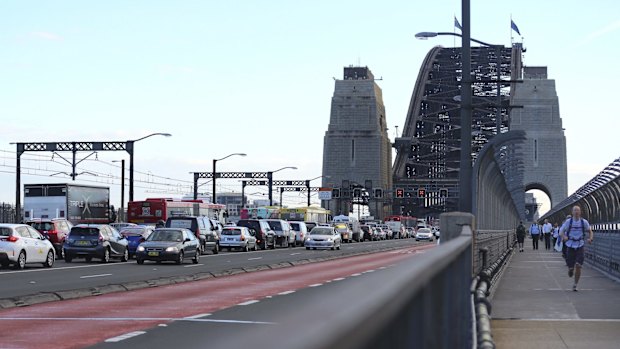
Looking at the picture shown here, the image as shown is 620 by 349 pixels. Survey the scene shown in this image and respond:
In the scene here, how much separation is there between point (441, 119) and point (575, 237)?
160 meters

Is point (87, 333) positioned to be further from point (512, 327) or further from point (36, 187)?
point (36, 187)

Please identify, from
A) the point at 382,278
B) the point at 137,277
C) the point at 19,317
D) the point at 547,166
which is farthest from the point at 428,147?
the point at 382,278

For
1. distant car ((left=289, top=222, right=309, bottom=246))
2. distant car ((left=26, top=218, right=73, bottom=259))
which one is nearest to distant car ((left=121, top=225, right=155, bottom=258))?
distant car ((left=26, top=218, right=73, bottom=259))

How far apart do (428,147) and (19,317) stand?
170 m

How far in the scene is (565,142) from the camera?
492 feet

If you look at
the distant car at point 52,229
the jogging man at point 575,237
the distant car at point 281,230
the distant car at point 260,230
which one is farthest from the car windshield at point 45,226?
the jogging man at point 575,237

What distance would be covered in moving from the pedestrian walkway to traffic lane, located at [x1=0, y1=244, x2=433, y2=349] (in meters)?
1.94

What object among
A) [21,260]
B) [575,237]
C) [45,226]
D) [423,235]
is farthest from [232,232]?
[423,235]

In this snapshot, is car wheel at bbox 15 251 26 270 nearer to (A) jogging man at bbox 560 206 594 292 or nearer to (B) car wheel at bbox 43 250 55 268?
(B) car wheel at bbox 43 250 55 268

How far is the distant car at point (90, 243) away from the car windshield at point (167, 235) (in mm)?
2104

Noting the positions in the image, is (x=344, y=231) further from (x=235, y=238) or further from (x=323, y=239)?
(x=235, y=238)

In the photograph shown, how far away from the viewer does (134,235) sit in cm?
4825

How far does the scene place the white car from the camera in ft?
108

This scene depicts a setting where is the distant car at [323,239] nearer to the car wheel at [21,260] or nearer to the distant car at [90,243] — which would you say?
the distant car at [90,243]
